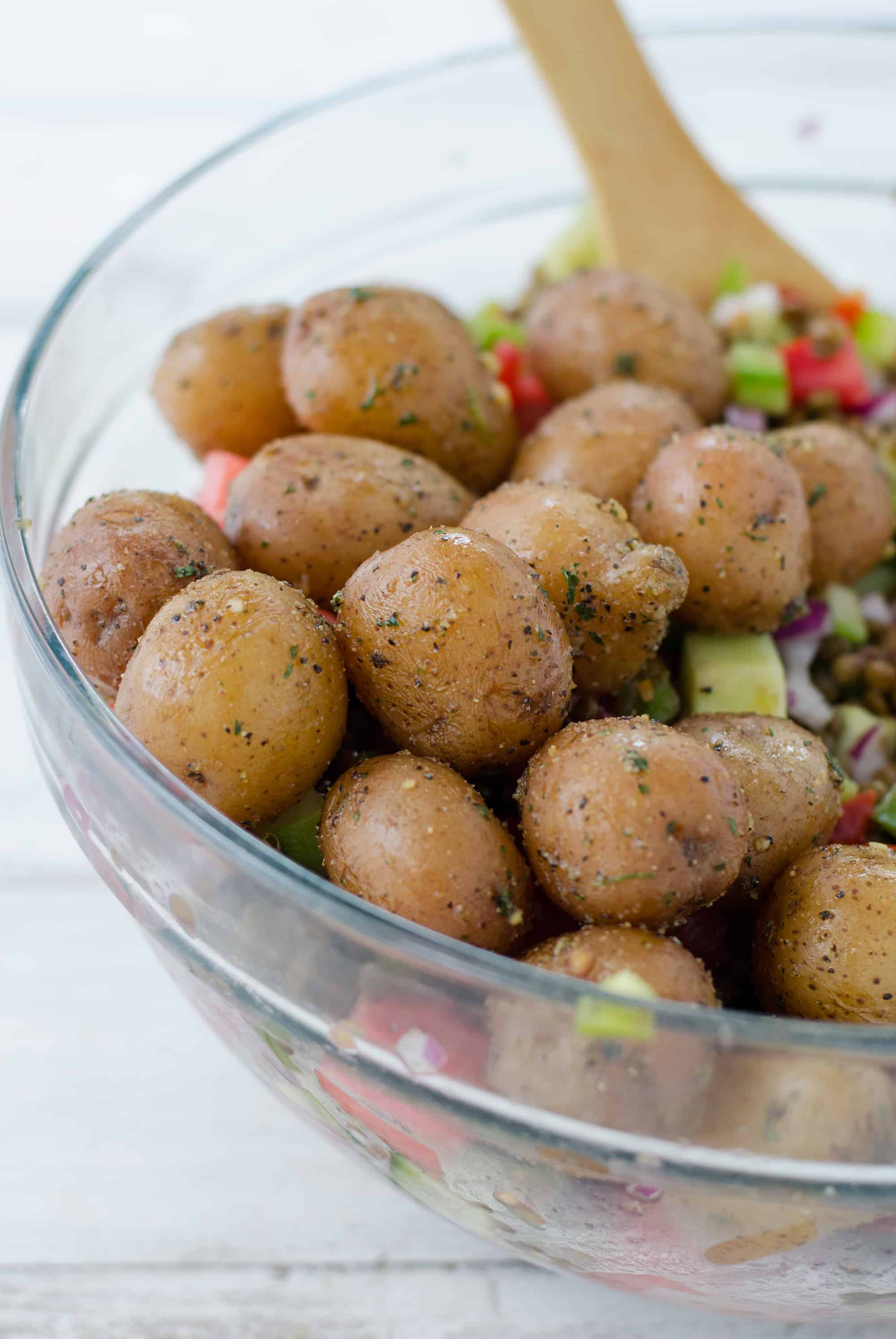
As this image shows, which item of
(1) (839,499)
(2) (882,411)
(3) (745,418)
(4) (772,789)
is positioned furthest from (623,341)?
(4) (772,789)

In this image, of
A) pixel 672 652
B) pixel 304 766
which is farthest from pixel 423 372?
pixel 304 766

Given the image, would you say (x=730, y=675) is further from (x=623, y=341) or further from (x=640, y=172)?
(x=640, y=172)

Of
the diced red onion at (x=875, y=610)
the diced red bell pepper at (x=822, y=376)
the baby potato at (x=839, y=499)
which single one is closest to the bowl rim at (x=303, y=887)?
the baby potato at (x=839, y=499)

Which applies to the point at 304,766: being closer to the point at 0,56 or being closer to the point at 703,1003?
the point at 703,1003

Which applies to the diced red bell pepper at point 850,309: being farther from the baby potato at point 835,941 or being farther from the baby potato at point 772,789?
the baby potato at point 835,941

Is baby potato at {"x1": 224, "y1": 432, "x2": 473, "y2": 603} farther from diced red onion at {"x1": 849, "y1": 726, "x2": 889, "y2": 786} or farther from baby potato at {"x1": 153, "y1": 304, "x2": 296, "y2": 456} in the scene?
diced red onion at {"x1": 849, "y1": 726, "x2": 889, "y2": 786}

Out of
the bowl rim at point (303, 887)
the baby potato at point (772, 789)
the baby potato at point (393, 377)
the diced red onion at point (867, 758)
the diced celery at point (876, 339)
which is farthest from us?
the diced celery at point (876, 339)
